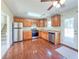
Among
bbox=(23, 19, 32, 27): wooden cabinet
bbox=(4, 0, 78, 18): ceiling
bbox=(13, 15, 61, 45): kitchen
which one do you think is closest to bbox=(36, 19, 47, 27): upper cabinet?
bbox=(13, 15, 61, 45): kitchen

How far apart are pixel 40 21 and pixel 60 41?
469 centimetres

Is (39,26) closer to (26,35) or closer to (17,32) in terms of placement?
(26,35)

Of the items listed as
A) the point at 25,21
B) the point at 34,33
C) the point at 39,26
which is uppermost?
the point at 25,21

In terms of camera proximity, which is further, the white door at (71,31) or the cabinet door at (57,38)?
the cabinet door at (57,38)

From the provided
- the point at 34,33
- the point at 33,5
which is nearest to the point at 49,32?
the point at 34,33

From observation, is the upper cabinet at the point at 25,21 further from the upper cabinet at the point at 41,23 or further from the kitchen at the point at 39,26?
the upper cabinet at the point at 41,23

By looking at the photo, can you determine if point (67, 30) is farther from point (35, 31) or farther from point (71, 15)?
point (35, 31)

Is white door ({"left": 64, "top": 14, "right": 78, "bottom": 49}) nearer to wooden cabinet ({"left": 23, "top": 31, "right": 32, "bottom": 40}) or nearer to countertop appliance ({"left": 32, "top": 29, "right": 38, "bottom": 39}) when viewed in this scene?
wooden cabinet ({"left": 23, "top": 31, "right": 32, "bottom": 40})

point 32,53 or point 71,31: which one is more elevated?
point 71,31

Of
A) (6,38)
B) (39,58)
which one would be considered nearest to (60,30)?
(39,58)

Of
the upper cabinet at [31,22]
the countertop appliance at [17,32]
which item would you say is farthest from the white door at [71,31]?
the countertop appliance at [17,32]

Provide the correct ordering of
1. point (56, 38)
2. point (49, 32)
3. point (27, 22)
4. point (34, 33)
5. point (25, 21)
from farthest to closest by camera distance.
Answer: point (34, 33) → point (27, 22) → point (25, 21) → point (49, 32) → point (56, 38)

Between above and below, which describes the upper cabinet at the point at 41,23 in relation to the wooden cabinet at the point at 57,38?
above

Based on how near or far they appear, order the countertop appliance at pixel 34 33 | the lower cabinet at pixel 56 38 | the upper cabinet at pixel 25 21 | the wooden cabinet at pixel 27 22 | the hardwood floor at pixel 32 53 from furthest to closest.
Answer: the countertop appliance at pixel 34 33 → the wooden cabinet at pixel 27 22 → the upper cabinet at pixel 25 21 → the lower cabinet at pixel 56 38 → the hardwood floor at pixel 32 53
